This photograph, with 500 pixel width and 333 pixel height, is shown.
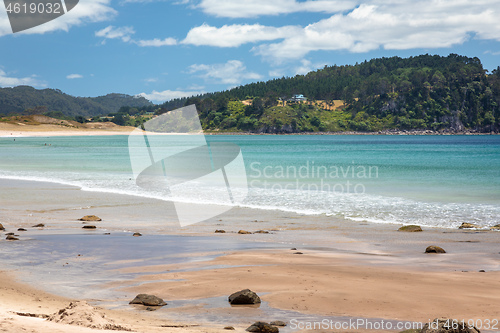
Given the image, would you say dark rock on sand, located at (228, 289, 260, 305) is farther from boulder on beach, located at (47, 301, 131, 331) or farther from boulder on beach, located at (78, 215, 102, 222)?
boulder on beach, located at (78, 215, 102, 222)

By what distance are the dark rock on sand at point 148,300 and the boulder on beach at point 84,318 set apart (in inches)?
37.0

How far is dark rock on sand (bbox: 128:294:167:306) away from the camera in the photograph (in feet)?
20.0

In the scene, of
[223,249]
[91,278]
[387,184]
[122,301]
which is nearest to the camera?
[122,301]

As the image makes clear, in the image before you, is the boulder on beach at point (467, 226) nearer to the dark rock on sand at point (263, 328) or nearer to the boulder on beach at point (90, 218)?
the dark rock on sand at point (263, 328)

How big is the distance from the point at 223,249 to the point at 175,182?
1704 cm

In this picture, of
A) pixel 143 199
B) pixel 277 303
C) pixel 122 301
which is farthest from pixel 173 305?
pixel 143 199

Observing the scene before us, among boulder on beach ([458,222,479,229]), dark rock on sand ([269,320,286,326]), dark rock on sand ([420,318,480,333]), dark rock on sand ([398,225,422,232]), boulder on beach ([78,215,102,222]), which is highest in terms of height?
dark rock on sand ([420,318,480,333])

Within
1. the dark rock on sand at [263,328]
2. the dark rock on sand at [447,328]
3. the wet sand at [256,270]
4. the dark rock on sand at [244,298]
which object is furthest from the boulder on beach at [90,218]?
the dark rock on sand at [447,328]

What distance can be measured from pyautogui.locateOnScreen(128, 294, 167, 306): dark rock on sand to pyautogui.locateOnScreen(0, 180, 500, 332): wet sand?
13cm

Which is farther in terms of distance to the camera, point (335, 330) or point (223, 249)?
point (223, 249)

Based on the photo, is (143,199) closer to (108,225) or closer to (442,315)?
(108,225)

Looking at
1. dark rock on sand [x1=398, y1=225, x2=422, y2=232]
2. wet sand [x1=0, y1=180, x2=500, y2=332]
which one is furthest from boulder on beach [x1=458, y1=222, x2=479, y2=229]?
dark rock on sand [x1=398, y1=225, x2=422, y2=232]

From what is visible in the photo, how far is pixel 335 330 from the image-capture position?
212 inches

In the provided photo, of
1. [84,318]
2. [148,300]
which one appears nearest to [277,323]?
[148,300]
